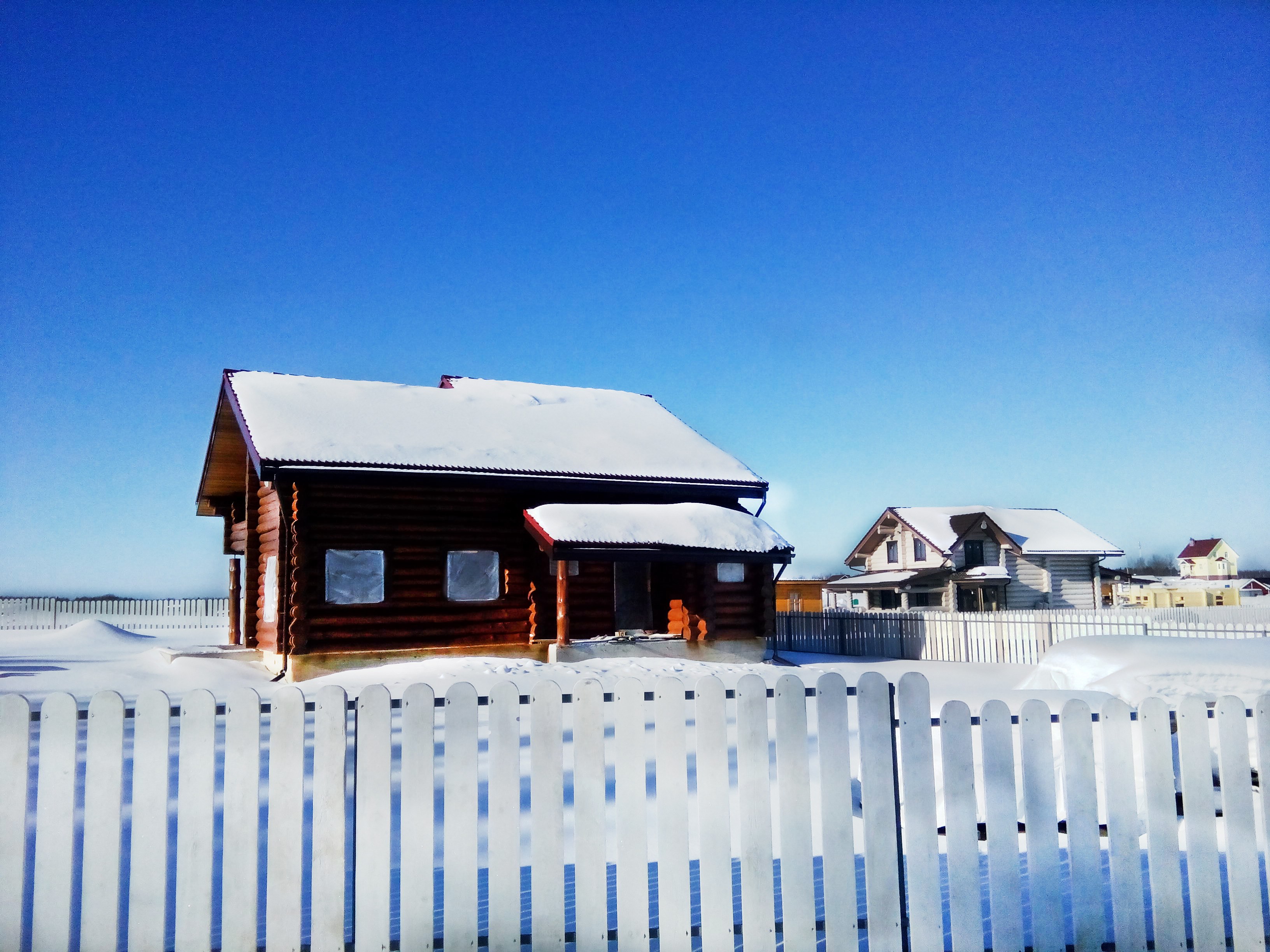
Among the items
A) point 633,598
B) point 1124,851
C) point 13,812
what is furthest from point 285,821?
point 633,598

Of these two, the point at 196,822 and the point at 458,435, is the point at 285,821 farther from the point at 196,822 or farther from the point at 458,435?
the point at 458,435

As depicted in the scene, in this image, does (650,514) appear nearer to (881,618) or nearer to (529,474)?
(529,474)

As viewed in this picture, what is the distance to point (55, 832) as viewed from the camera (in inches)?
155

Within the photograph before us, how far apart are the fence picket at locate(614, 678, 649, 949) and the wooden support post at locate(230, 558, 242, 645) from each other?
24.3 m

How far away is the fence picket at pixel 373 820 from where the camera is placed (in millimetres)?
3965

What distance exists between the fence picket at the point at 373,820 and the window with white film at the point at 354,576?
15.4 meters

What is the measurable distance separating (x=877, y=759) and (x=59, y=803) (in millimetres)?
3491

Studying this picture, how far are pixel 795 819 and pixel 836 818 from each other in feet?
0.60

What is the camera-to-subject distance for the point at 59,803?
3.94 meters

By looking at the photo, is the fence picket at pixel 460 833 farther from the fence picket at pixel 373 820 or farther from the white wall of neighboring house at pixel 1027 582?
the white wall of neighboring house at pixel 1027 582

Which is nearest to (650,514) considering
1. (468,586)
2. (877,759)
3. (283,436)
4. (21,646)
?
(468,586)

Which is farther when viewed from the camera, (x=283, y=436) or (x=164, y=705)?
(x=283, y=436)

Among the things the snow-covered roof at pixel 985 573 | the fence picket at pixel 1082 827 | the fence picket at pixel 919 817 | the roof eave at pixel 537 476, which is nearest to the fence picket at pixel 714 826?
the fence picket at pixel 919 817

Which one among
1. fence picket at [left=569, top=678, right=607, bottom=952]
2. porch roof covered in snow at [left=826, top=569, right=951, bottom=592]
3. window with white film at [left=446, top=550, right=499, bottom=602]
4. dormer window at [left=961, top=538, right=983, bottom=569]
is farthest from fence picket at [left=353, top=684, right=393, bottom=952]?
dormer window at [left=961, top=538, right=983, bottom=569]
